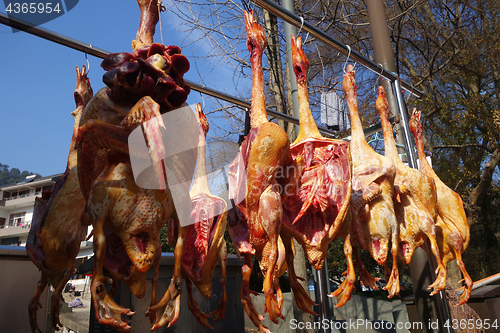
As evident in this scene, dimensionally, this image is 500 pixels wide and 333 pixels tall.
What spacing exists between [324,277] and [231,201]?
5.91 ft

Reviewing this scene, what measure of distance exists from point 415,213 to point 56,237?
2500 millimetres

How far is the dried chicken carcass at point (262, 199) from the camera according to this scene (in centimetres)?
182

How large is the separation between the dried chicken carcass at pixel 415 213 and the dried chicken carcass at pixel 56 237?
2246mm

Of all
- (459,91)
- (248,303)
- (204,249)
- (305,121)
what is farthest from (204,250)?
(459,91)

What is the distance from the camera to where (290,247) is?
2.22 metres

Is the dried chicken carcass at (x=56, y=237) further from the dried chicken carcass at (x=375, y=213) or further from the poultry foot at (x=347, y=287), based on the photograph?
the dried chicken carcass at (x=375, y=213)

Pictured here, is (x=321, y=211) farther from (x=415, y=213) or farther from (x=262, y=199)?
(x=415, y=213)

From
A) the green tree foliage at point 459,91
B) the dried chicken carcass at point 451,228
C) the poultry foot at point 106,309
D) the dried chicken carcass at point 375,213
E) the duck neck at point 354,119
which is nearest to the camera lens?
the poultry foot at point 106,309

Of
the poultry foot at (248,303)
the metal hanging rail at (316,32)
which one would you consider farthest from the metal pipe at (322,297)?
the metal hanging rail at (316,32)

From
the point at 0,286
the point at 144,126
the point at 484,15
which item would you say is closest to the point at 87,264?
the point at 0,286

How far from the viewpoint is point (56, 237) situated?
69.7 inches

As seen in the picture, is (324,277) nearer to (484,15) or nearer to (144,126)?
(144,126)

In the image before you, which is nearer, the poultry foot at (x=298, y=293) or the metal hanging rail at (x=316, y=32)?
the poultry foot at (x=298, y=293)

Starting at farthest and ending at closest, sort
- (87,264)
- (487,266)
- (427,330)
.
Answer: (487,266)
(427,330)
(87,264)
